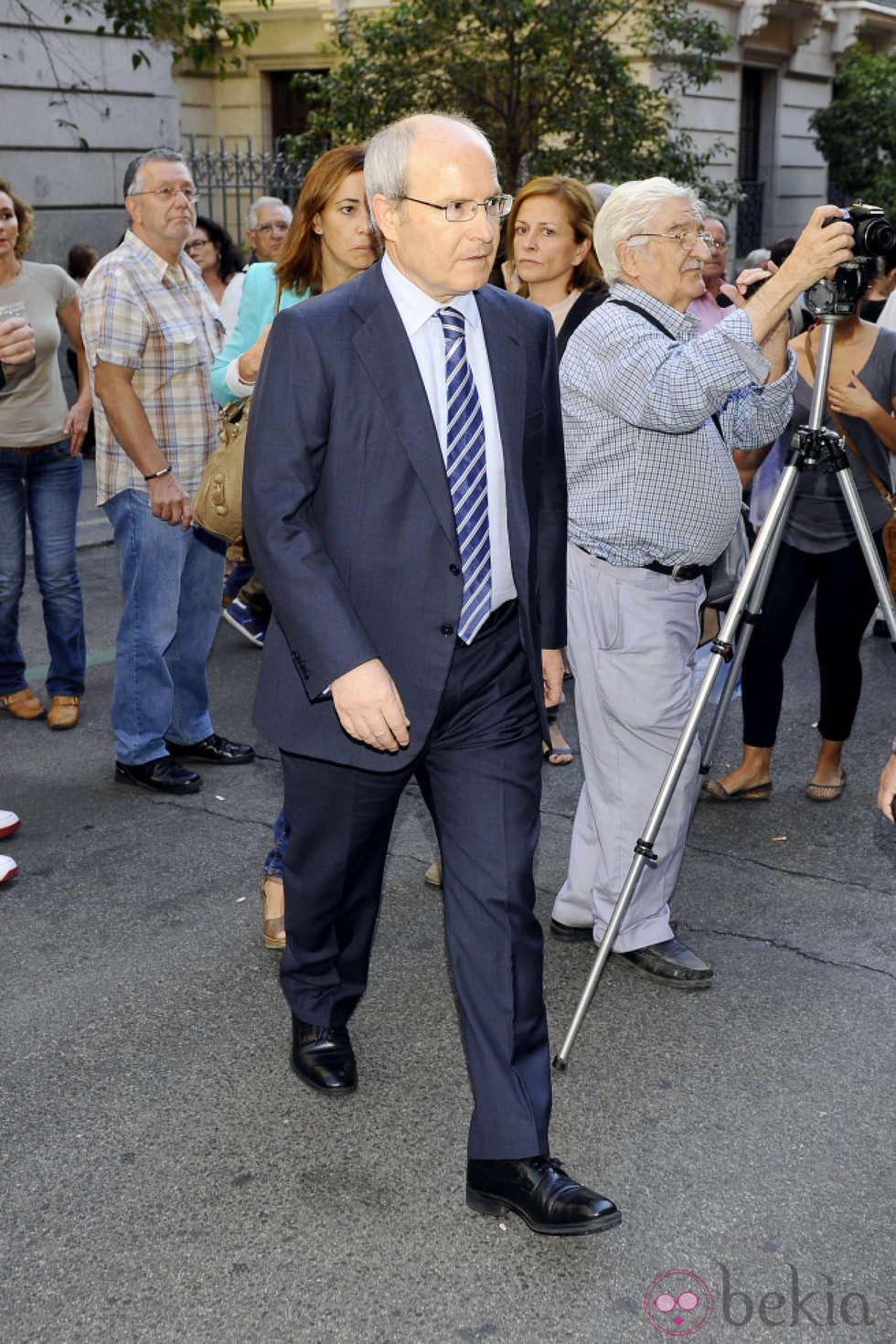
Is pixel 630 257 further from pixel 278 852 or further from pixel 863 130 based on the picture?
pixel 863 130

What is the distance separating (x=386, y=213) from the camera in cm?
282

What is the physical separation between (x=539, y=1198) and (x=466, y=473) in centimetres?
142

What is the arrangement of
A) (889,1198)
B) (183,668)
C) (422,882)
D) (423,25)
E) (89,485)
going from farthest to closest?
1. (423,25)
2. (89,485)
3. (183,668)
4. (422,882)
5. (889,1198)

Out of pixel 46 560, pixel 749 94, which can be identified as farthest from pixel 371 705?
pixel 749 94

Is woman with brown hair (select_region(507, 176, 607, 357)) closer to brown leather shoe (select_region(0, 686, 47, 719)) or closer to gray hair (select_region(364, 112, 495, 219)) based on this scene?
gray hair (select_region(364, 112, 495, 219))

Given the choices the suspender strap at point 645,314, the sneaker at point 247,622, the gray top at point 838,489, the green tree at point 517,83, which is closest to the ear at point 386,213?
the suspender strap at point 645,314

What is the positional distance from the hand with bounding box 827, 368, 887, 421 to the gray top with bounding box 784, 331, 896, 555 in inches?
6.5

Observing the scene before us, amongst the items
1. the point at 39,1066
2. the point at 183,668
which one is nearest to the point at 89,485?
the point at 183,668

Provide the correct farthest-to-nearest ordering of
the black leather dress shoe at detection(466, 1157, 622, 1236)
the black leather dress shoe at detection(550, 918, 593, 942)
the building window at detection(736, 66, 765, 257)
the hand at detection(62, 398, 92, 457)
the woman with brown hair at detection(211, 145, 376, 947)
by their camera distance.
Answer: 1. the building window at detection(736, 66, 765, 257)
2. the hand at detection(62, 398, 92, 457)
3. the black leather dress shoe at detection(550, 918, 593, 942)
4. the woman with brown hair at detection(211, 145, 376, 947)
5. the black leather dress shoe at detection(466, 1157, 622, 1236)

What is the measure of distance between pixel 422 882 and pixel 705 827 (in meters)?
1.11

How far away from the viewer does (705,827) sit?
513cm

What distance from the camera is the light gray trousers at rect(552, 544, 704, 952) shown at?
379 cm

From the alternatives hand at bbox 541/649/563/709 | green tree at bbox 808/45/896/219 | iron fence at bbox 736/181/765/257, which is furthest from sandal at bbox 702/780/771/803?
iron fence at bbox 736/181/765/257

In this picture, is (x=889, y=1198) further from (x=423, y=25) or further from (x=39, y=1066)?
(x=423, y=25)
